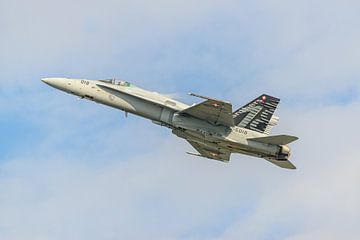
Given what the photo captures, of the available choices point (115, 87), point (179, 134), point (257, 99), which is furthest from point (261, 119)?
point (115, 87)

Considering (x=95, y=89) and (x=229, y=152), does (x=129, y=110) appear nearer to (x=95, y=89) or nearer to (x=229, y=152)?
(x=95, y=89)

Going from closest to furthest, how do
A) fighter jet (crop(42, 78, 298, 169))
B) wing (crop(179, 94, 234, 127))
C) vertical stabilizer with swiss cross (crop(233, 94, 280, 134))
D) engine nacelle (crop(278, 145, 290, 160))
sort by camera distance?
wing (crop(179, 94, 234, 127)) → fighter jet (crop(42, 78, 298, 169)) → engine nacelle (crop(278, 145, 290, 160)) → vertical stabilizer with swiss cross (crop(233, 94, 280, 134))

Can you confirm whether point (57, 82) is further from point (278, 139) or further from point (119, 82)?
point (278, 139)

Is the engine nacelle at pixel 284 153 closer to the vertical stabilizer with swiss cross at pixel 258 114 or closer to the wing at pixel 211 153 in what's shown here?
the vertical stabilizer with swiss cross at pixel 258 114

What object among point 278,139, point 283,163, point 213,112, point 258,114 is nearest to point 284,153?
point 278,139

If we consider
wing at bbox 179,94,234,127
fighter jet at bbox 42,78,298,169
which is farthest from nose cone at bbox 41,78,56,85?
wing at bbox 179,94,234,127

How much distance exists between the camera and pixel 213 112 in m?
73.2

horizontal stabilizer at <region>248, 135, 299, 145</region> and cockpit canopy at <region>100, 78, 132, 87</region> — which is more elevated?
cockpit canopy at <region>100, 78, 132, 87</region>

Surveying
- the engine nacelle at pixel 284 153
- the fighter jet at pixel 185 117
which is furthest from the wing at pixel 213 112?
the engine nacelle at pixel 284 153

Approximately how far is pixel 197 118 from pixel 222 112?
8.16 ft

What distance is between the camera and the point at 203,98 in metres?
70.5

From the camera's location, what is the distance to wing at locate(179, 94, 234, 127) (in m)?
72.0

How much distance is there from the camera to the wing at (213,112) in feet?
236

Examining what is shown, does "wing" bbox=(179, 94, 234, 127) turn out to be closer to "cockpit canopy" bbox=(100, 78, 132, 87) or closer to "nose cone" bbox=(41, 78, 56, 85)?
"cockpit canopy" bbox=(100, 78, 132, 87)
